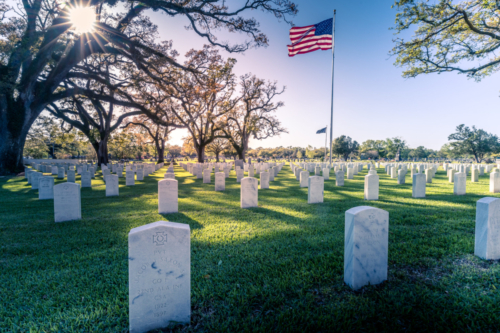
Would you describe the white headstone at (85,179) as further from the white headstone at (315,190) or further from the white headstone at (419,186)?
the white headstone at (419,186)

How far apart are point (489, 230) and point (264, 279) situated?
3.46 m

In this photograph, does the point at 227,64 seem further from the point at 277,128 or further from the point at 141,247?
the point at 141,247

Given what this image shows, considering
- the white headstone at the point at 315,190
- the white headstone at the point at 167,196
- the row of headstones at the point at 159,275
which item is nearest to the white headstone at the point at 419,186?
the white headstone at the point at 315,190

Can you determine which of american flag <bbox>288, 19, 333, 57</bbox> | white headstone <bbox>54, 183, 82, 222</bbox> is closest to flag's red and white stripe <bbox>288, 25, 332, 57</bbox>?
american flag <bbox>288, 19, 333, 57</bbox>

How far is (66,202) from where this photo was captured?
5398 mm

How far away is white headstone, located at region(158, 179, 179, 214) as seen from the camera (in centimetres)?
622

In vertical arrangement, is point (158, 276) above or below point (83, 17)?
below

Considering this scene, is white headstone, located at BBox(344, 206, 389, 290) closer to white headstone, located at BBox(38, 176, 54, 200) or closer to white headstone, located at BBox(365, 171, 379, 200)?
white headstone, located at BBox(365, 171, 379, 200)

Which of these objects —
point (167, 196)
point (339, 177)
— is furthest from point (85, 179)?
point (339, 177)

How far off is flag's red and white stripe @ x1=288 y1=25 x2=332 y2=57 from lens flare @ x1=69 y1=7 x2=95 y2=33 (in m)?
12.2

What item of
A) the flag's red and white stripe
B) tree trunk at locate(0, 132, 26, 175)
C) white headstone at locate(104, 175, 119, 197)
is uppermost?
the flag's red and white stripe

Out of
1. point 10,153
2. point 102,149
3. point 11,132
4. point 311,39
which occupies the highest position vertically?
point 311,39

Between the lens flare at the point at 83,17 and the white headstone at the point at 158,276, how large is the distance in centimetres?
1651

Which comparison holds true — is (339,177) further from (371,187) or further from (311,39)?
(311,39)
